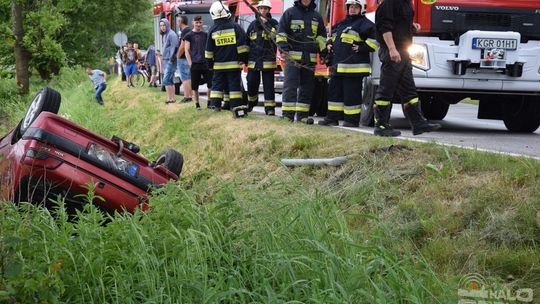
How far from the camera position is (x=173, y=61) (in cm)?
1587

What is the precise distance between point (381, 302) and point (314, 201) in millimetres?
1325

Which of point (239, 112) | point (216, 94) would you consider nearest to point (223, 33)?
point (216, 94)

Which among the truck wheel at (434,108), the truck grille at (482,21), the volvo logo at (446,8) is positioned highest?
the volvo logo at (446,8)

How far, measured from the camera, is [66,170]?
5754 millimetres

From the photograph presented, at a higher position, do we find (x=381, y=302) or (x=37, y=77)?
(x=381, y=302)

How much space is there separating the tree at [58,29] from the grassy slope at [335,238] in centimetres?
2605

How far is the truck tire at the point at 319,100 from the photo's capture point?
11.8 metres

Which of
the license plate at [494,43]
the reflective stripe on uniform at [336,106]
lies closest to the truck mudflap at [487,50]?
the license plate at [494,43]

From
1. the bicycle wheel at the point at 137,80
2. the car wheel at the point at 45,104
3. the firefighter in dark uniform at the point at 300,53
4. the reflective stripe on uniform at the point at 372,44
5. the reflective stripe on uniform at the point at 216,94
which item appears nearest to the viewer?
the car wheel at the point at 45,104

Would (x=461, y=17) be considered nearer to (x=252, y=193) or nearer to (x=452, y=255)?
(x=252, y=193)

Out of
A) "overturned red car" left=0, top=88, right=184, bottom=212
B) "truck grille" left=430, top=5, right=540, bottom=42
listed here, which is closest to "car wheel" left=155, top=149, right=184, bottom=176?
"overturned red car" left=0, top=88, right=184, bottom=212

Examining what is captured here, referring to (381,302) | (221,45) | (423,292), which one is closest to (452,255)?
(423,292)

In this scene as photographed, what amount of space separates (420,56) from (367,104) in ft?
4.03

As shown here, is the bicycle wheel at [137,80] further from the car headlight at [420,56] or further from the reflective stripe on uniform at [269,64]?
the car headlight at [420,56]
